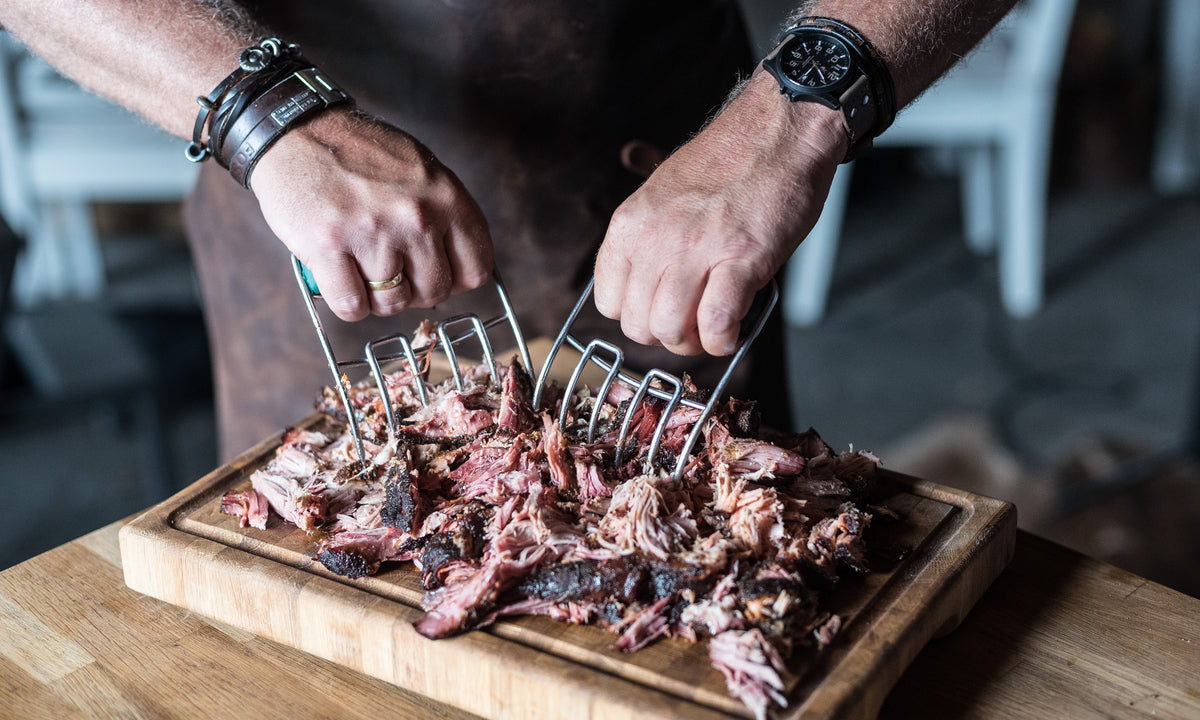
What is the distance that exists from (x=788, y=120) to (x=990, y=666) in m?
0.96

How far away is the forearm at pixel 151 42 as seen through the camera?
1.93m

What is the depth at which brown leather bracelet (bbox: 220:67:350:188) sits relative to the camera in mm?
1829

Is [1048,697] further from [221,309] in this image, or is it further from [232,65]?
[221,309]

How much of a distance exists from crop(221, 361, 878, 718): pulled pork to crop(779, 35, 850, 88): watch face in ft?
1.94

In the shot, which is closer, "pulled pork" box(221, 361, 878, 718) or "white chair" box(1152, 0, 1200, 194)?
"pulled pork" box(221, 361, 878, 718)

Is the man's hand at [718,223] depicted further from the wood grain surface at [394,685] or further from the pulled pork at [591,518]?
the wood grain surface at [394,685]

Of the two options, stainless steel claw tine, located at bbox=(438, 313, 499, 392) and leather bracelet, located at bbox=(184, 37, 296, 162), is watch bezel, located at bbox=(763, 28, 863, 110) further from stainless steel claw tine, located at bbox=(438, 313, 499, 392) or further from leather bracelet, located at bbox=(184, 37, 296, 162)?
leather bracelet, located at bbox=(184, 37, 296, 162)

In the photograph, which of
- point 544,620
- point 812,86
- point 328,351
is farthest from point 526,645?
point 812,86

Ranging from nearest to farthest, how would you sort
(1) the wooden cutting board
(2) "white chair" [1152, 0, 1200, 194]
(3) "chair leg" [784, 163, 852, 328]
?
1. (1) the wooden cutting board
2. (3) "chair leg" [784, 163, 852, 328]
3. (2) "white chair" [1152, 0, 1200, 194]

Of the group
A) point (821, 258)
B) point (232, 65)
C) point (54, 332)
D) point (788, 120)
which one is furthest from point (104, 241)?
point (788, 120)

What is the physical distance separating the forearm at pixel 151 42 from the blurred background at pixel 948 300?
2.91 ft

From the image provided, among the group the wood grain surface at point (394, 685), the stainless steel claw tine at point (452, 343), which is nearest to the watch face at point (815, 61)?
the stainless steel claw tine at point (452, 343)

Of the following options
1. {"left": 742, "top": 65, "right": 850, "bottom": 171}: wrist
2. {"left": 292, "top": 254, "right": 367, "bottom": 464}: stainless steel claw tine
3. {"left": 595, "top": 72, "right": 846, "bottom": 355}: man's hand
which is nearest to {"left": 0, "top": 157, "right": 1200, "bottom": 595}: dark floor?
{"left": 292, "top": 254, "right": 367, "bottom": 464}: stainless steel claw tine

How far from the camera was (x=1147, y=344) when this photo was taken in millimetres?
5957
